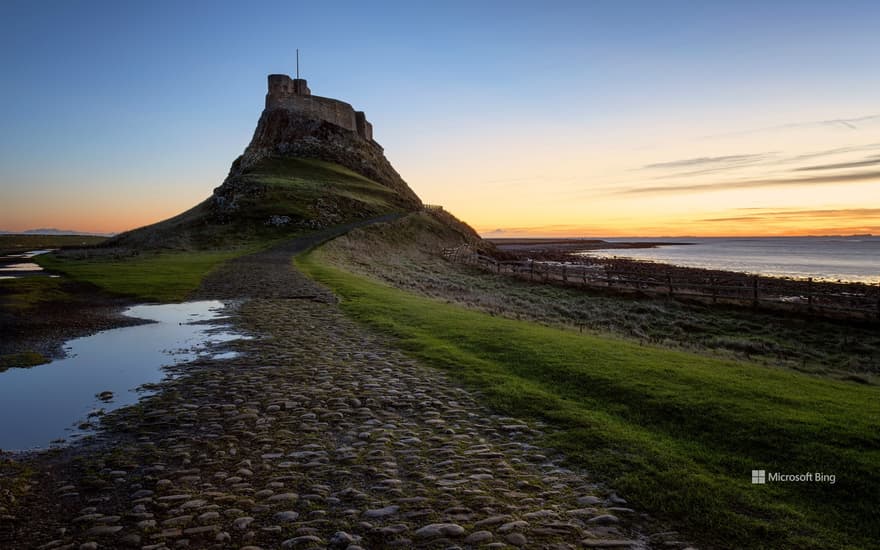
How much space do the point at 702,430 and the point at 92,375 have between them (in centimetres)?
1222

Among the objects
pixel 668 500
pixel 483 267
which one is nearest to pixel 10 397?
pixel 668 500

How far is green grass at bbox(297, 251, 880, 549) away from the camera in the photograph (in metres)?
5.11

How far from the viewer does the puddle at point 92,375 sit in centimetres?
779

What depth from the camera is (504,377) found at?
34.1ft

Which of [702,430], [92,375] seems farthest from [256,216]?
[702,430]

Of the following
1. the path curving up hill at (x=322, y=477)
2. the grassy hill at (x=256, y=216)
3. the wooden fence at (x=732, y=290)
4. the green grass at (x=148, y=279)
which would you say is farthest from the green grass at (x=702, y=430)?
the grassy hill at (x=256, y=216)

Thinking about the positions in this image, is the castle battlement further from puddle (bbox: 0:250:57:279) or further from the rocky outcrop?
puddle (bbox: 0:250:57:279)

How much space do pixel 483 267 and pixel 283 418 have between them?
42.8 m

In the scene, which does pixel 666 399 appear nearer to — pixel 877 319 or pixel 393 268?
pixel 877 319

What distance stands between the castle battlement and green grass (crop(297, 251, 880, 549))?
4260 inches

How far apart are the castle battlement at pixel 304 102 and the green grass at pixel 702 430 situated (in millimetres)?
108208

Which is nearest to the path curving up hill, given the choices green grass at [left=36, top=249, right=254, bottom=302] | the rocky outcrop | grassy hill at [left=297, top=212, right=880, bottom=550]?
grassy hill at [left=297, top=212, right=880, bottom=550]

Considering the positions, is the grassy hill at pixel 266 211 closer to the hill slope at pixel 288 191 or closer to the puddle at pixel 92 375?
the hill slope at pixel 288 191

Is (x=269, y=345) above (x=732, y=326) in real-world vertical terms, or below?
above
